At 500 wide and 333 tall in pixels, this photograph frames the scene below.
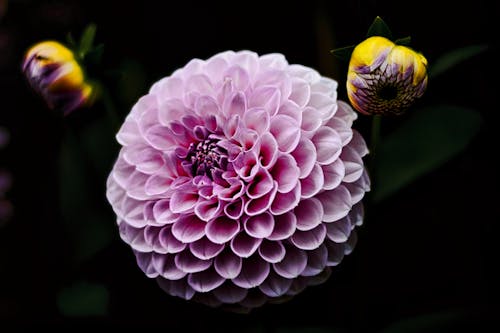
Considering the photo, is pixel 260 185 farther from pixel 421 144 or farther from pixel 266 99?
pixel 421 144

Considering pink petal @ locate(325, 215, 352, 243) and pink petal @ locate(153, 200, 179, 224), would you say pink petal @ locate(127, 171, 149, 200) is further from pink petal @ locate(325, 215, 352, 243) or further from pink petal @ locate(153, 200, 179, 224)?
pink petal @ locate(325, 215, 352, 243)

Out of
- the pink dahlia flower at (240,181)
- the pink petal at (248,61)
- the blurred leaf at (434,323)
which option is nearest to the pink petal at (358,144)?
the pink dahlia flower at (240,181)

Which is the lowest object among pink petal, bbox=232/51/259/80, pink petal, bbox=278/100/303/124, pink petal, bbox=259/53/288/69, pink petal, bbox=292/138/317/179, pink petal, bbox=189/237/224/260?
pink petal, bbox=189/237/224/260

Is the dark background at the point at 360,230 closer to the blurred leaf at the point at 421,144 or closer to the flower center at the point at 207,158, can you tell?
the blurred leaf at the point at 421,144

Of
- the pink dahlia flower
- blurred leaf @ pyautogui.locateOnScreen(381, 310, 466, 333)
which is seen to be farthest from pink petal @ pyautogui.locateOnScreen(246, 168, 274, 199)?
blurred leaf @ pyautogui.locateOnScreen(381, 310, 466, 333)

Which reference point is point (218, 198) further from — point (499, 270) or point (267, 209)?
point (499, 270)
